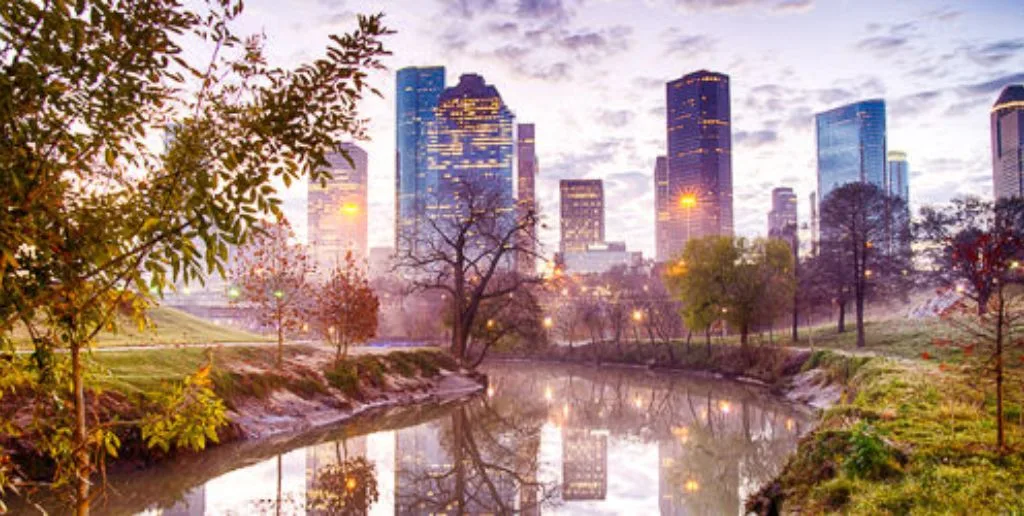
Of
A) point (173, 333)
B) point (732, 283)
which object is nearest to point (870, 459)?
point (173, 333)

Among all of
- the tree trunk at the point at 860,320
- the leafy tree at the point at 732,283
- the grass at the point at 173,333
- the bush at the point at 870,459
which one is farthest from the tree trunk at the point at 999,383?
the leafy tree at the point at 732,283

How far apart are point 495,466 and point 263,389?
11507 mm

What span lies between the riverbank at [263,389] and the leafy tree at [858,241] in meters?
31.2

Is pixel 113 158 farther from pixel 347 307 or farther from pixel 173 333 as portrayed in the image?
pixel 173 333

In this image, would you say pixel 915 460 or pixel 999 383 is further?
pixel 999 383

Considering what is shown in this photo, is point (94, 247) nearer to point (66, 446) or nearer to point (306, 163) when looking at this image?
point (306, 163)

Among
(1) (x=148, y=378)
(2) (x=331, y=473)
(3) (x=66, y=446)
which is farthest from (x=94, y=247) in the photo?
(1) (x=148, y=378)

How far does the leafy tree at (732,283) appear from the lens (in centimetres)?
5769

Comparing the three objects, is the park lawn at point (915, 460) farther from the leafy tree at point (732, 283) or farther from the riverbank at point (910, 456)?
the leafy tree at point (732, 283)

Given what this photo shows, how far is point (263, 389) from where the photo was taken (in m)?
29.2

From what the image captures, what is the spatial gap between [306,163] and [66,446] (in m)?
3.05

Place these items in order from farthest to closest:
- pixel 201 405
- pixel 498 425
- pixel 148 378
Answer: pixel 498 425, pixel 148 378, pixel 201 405

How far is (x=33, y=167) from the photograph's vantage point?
481cm

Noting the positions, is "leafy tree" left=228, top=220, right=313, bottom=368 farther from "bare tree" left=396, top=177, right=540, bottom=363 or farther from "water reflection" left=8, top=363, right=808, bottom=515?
"bare tree" left=396, top=177, right=540, bottom=363
